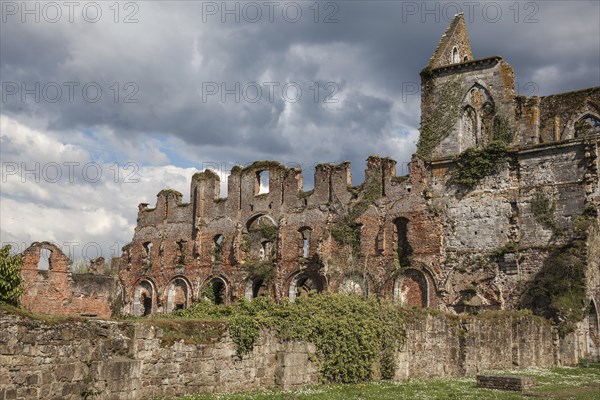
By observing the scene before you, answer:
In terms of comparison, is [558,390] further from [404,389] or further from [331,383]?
[331,383]

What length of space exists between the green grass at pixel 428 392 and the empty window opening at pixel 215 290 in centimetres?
2267

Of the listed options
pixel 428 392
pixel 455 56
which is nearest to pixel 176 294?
pixel 455 56

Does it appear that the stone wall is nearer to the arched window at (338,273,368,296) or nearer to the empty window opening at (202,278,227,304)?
the empty window opening at (202,278,227,304)

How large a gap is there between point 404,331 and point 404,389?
141 inches

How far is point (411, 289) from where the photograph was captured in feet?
111

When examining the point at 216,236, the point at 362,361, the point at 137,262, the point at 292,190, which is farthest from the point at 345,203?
the point at 362,361

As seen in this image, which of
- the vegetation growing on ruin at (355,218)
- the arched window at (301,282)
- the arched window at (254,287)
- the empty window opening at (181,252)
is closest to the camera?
the vegetation growing on ruin at (355,218)

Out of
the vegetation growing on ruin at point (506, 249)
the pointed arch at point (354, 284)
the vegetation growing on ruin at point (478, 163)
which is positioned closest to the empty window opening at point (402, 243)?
the pointed arch at point (354, 284)

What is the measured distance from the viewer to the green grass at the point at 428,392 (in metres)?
14.1

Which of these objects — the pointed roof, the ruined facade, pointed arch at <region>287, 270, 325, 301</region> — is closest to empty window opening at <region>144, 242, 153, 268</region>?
the ruined facade

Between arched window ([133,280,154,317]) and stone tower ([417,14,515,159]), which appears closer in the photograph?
stone tower ([417,14,515,159])

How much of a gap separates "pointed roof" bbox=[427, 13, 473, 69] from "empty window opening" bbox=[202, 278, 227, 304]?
17.7 m

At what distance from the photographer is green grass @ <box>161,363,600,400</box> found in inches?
555

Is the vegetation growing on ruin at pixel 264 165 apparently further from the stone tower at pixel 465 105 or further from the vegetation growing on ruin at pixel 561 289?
the vegetation growing on ruin at pixel 561 289
